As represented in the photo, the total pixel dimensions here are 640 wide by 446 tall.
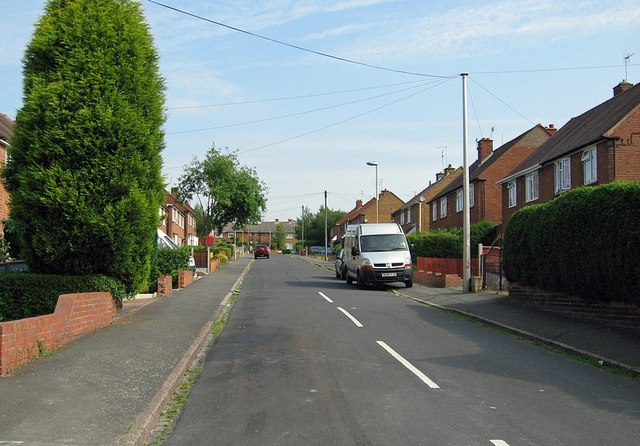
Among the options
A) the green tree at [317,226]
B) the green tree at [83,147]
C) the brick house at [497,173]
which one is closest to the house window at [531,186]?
the brick house at [497,173]

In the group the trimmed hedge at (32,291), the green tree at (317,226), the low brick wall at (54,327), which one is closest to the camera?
the low brick wall at (54,327)

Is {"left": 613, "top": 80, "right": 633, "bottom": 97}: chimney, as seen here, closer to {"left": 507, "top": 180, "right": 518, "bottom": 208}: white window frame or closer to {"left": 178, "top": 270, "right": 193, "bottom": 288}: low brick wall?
{"left": 507, "top": 180, "right": 518, "bottom": 208}: white window frame

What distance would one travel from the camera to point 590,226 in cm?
1277

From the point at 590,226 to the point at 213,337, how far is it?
8141 mm

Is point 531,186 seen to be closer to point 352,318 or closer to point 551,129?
point 551,129

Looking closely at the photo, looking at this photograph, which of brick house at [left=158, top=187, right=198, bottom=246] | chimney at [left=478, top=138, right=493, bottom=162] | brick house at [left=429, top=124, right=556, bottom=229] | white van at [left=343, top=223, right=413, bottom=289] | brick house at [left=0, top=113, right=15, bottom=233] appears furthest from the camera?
brick house at [left=158, top=187, right=198, bottom=246]

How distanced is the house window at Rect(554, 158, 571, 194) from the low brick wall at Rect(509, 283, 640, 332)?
11335 mm

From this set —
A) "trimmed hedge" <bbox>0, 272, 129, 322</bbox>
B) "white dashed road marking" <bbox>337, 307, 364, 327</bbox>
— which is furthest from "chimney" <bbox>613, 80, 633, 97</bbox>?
"trimmed hedge" <bbox>0, 272, 129, 322</bbox>

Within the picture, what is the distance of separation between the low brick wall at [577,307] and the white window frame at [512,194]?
1735 cm

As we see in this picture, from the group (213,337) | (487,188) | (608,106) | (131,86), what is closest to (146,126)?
(131,86)

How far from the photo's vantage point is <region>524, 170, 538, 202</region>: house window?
1225 inches

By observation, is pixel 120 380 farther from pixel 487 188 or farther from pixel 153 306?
pixel 487 188

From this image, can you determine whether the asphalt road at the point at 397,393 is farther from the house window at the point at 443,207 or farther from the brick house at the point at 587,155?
the house window at the point at 443,207

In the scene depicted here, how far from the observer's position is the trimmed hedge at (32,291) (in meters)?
11.2
